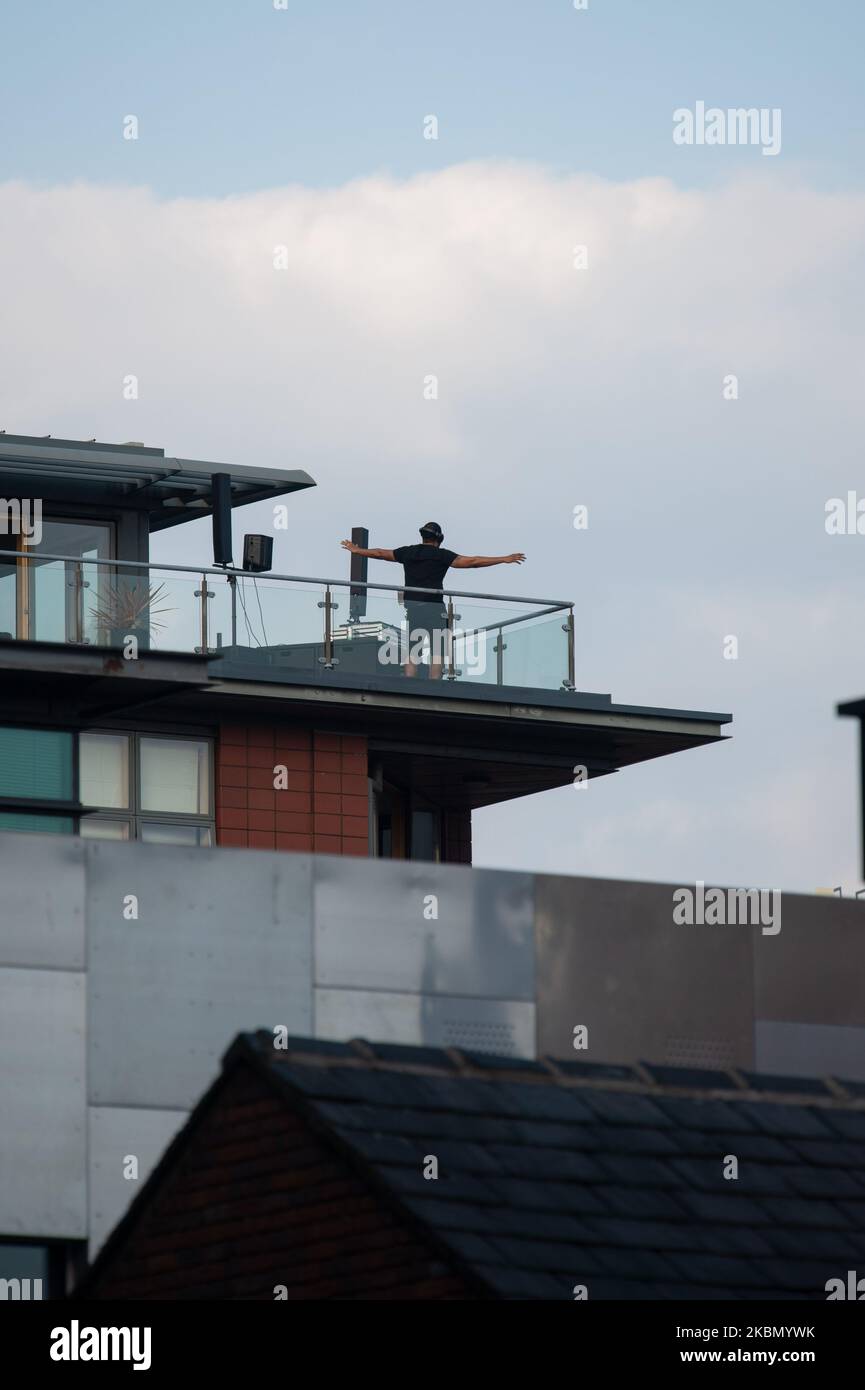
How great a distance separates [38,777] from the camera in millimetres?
29797

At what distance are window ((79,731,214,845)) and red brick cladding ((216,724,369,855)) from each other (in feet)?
0.96

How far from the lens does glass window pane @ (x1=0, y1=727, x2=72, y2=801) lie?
29625 millimetres

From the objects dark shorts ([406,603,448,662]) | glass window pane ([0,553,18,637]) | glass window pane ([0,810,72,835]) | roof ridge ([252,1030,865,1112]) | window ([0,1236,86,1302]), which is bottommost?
window ([0,1236,86,1302])

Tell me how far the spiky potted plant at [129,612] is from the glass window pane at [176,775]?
2.42 m

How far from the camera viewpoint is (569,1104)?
12.9 meters

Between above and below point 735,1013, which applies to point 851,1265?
below

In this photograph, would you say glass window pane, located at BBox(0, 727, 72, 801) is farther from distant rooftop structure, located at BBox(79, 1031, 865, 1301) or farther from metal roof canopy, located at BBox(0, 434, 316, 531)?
distant rooftop structure, located at BBox(79, 1031, 865, 1301)

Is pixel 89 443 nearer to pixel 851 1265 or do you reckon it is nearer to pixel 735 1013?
pixel 735 1013

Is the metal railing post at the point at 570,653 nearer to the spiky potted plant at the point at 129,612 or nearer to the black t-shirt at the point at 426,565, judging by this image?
the black t-shirt at the point at 426,565

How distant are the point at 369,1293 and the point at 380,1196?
1.61 ft

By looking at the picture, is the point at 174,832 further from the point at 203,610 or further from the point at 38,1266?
the point at 38,1266

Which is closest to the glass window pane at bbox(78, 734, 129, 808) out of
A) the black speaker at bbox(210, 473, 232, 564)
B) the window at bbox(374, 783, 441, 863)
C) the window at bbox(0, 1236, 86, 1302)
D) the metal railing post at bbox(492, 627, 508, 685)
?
the black speaker at bbox(210, 473, 232, 564)
